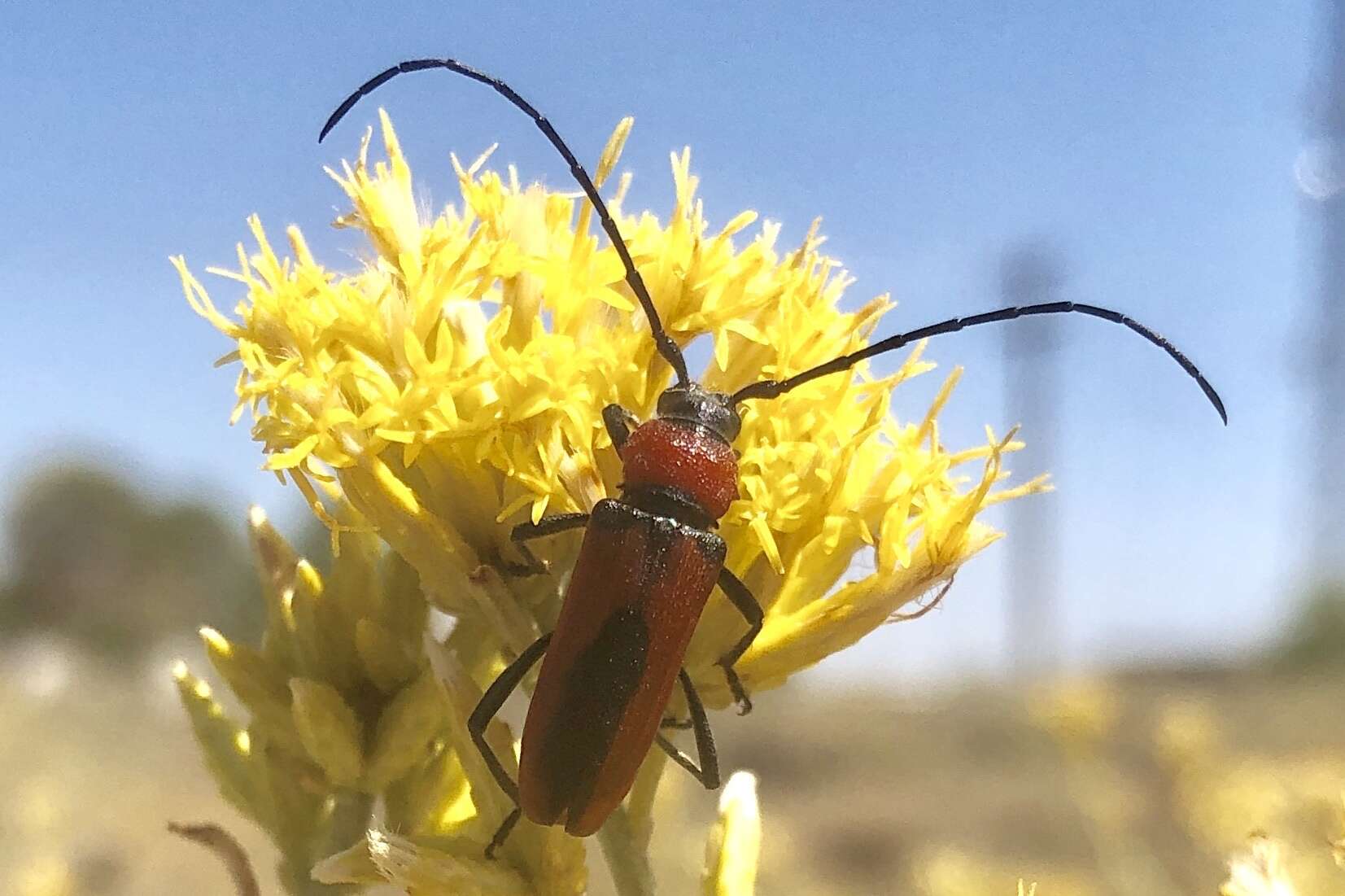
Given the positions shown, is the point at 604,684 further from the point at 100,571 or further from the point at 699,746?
the point at 100,571

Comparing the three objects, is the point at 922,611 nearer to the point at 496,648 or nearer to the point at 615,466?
the point at 615,466

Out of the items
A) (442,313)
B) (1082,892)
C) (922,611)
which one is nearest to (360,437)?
(442,313)

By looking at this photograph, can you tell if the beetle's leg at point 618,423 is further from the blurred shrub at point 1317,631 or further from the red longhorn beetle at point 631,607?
the blurred shrub at point 1317,631

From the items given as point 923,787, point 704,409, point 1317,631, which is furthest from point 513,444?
point 1317,631

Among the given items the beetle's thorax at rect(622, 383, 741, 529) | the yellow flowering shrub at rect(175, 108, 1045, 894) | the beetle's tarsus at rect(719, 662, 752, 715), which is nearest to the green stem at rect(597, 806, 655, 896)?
the yellow flowering shrub at rect(175, 108, 1045, 894)

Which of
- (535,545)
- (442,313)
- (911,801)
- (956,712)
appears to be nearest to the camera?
(442,313)

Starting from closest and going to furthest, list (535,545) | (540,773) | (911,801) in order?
(540,773) → (535,545) → (911,801)
